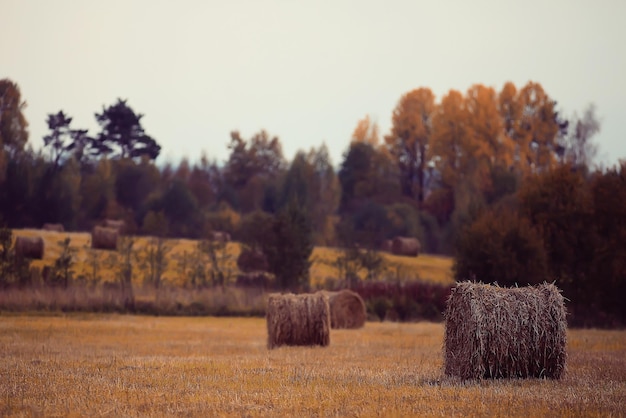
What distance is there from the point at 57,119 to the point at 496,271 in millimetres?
52194

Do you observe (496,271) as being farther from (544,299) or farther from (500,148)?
(500,148)

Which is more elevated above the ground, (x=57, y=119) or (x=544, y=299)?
(x=57, y=119)

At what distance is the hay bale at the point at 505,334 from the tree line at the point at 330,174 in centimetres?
5322

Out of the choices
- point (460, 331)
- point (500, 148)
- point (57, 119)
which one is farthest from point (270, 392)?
point (500, 148)

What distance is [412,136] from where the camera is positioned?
9631 centimetres

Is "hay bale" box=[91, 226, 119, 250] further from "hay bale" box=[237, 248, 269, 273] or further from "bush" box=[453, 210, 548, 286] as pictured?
"bush" box=[453, 210, 548, 286]

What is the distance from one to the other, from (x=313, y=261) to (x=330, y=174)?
3710 cm

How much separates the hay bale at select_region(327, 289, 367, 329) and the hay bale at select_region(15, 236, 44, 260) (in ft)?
76.1

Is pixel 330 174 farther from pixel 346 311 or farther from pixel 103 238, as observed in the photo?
pixel 346 311

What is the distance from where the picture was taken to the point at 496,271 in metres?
39.9

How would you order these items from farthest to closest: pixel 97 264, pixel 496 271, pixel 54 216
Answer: pixel 54 216 < pixel 97 264 < pixel 496 271

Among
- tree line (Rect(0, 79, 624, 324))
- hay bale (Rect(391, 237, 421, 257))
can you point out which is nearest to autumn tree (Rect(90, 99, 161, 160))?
tree line (Rect(0, 79, 624, 324))

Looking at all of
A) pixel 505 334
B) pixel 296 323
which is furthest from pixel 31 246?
pixel 505 334

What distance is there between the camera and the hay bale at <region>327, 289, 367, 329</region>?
103 ft
